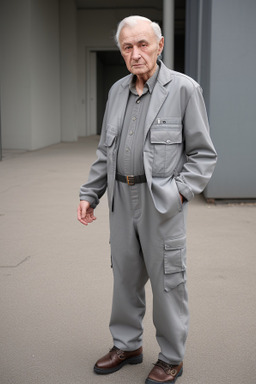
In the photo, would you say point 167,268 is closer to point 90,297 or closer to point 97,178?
point 97,178

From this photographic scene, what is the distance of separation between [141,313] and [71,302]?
0.92 meters

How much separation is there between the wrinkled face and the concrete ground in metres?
1.46

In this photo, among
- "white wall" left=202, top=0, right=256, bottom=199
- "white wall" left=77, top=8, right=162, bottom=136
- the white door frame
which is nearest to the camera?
"white wall" left=202, top=0, right=256, bottom=199

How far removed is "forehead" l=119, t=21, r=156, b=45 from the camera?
2.05 meters

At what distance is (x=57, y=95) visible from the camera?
625 inches

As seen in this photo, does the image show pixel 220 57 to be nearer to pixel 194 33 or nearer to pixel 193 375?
pixel 194 33

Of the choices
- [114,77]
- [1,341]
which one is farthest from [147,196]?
[114,77]

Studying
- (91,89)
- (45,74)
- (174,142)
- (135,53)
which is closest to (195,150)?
(174,142)

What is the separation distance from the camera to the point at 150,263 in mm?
2213

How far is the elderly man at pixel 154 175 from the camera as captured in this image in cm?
210

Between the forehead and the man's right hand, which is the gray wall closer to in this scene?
the man's right hand

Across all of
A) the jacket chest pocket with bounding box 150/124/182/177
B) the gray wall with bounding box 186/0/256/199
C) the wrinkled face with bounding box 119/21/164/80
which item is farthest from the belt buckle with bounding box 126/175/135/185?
the gray wall with bounding box 186/0/256/199

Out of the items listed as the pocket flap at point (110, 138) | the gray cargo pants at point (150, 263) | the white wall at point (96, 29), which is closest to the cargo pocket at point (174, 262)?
the gray cargo pants at point (150, 263)

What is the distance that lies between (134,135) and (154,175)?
0.67 ft
